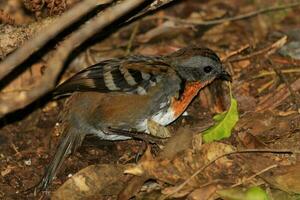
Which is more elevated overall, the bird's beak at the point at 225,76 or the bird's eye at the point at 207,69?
the bird's eye at the point at 207,69

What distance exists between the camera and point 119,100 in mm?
6750

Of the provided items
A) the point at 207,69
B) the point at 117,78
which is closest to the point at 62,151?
the point at 117,78

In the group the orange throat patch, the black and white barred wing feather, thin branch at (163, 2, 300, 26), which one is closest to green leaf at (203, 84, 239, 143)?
the orange throat patch

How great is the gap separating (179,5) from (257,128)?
3.03 metres

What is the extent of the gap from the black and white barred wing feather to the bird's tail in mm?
409

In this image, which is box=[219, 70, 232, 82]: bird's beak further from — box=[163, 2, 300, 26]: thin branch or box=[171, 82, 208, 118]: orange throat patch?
box=[163, 2, 300, 26]: thin branch

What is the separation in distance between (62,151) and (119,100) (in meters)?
0.71

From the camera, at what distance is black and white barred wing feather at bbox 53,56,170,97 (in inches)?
265

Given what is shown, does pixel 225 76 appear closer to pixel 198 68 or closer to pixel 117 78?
pixel 198 68

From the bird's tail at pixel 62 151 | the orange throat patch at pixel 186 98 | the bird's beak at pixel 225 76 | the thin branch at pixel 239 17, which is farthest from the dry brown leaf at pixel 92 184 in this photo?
the thin branch at pixel 239 17

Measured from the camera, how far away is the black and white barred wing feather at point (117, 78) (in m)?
6.72

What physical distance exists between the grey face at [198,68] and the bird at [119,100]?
0.23 feet

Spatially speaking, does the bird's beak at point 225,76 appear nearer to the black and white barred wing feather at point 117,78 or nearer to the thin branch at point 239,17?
the black and white barred wing feather at point 117,78

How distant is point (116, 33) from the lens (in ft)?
29.4
